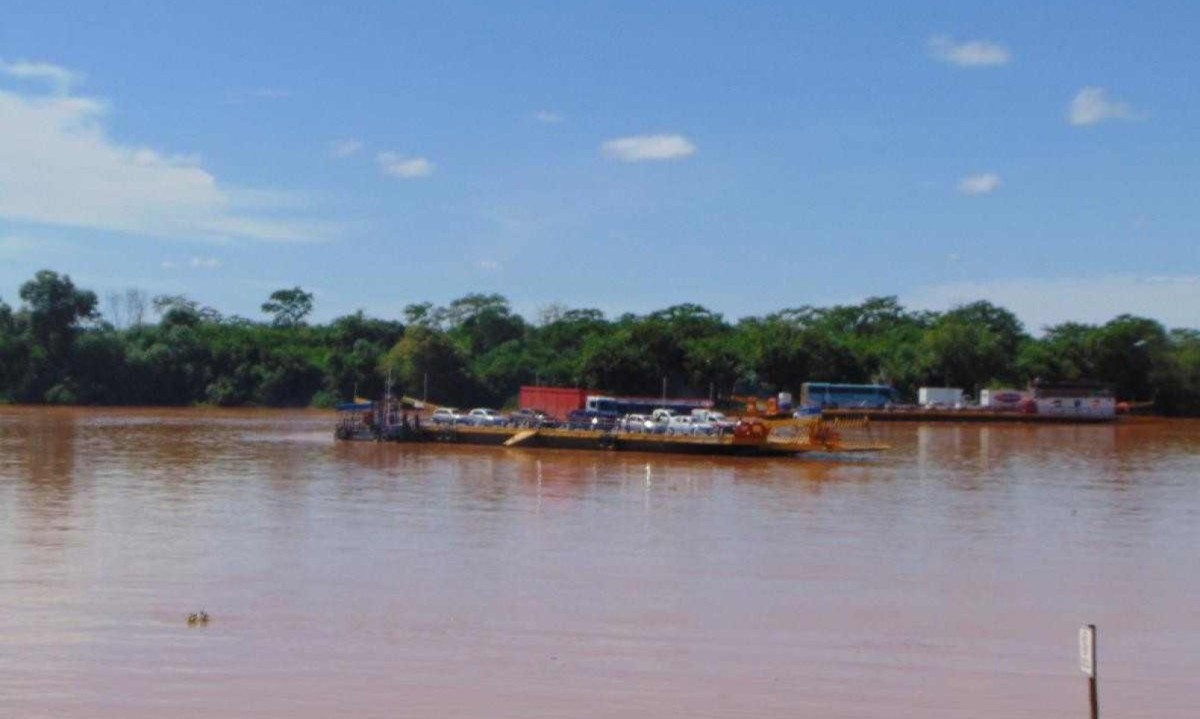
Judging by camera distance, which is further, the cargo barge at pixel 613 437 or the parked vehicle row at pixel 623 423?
the parked vehicle row at pixel 623 423

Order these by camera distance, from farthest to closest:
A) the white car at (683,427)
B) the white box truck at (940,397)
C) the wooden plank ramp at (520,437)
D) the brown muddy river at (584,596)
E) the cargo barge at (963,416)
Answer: the white box truck at (940,397) → the cargo barge at (963,416) → the wooden plank ramp at (520,437) → the white car at (683,427) → the brown muddy river at (584,596)

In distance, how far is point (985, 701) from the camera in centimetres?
1530

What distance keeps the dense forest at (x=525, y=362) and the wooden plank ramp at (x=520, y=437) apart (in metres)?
39.3

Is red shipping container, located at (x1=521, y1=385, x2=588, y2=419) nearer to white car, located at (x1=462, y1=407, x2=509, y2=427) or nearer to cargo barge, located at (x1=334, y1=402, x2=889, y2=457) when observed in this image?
white car, located at (x1=462, y1=407, x2=509, y2=427)

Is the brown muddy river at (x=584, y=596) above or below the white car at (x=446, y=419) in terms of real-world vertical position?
below

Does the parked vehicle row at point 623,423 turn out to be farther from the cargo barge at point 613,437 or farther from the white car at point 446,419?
the cargo barge at point 613,437

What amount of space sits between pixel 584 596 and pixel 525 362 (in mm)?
87815

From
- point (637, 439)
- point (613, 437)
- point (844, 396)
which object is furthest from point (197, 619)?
point (844, 396)

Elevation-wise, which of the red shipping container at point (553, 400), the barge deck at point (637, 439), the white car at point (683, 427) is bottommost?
the barge deck at point (637, 439)

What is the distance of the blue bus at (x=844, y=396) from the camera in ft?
315

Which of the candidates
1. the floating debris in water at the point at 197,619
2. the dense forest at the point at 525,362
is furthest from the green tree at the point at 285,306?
the floating debris in water at the point at 197,619

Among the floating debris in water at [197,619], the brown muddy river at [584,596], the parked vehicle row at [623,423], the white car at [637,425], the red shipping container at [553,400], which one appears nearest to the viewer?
the brown muddy river at [584,596]

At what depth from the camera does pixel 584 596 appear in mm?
21000

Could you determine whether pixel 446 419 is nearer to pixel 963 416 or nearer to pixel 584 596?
pixel 584 596
